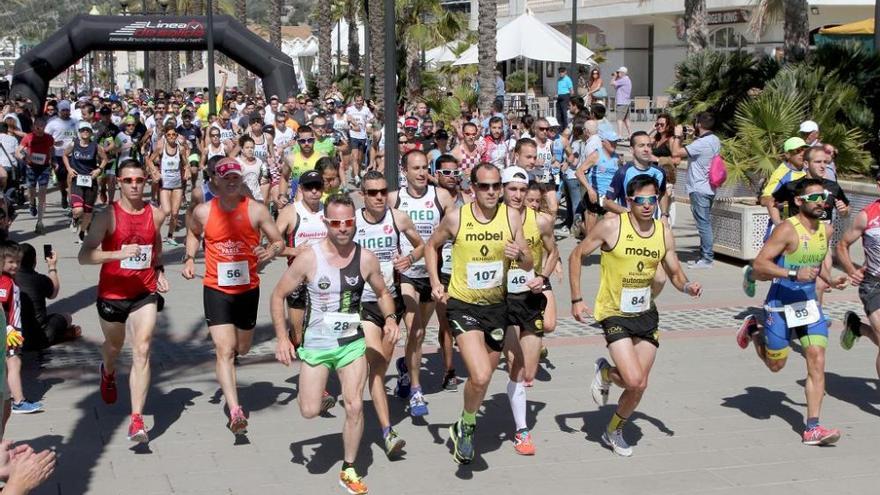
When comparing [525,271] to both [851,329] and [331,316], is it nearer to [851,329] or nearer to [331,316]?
[331,316]

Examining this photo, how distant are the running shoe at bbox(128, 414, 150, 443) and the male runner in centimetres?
178

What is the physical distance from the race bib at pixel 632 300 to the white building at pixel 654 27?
31181 mm

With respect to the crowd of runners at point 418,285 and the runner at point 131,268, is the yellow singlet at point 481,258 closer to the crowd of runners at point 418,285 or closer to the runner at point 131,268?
the crowd of runners at point 418,285

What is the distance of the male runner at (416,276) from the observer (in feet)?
26.5

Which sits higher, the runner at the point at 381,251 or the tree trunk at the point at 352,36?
the tree trunk at the point at 352,36

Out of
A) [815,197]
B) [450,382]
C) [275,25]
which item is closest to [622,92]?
[450,382]

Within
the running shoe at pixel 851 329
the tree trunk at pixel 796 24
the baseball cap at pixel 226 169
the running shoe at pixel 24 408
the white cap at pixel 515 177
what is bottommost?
the running shoe at pixel 24 408

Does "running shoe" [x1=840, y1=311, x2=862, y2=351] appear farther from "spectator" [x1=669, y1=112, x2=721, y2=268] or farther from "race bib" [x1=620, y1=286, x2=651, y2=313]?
"spectator" [x1=669, y1=112, x2=721, y2=268]

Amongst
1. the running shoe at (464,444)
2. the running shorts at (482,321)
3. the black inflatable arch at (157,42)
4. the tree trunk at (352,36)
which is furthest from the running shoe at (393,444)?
the tree trunk at (352,36)

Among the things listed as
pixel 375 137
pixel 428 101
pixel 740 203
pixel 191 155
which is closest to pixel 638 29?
pixel 428 101

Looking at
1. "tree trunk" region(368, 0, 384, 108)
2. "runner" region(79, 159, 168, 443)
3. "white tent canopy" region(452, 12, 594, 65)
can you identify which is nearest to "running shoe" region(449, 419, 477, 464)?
"runner" region(79, 159, 168, 443)

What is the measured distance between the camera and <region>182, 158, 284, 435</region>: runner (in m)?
7.41

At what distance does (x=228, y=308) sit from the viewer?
24.4ft

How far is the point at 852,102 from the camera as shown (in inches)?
649
